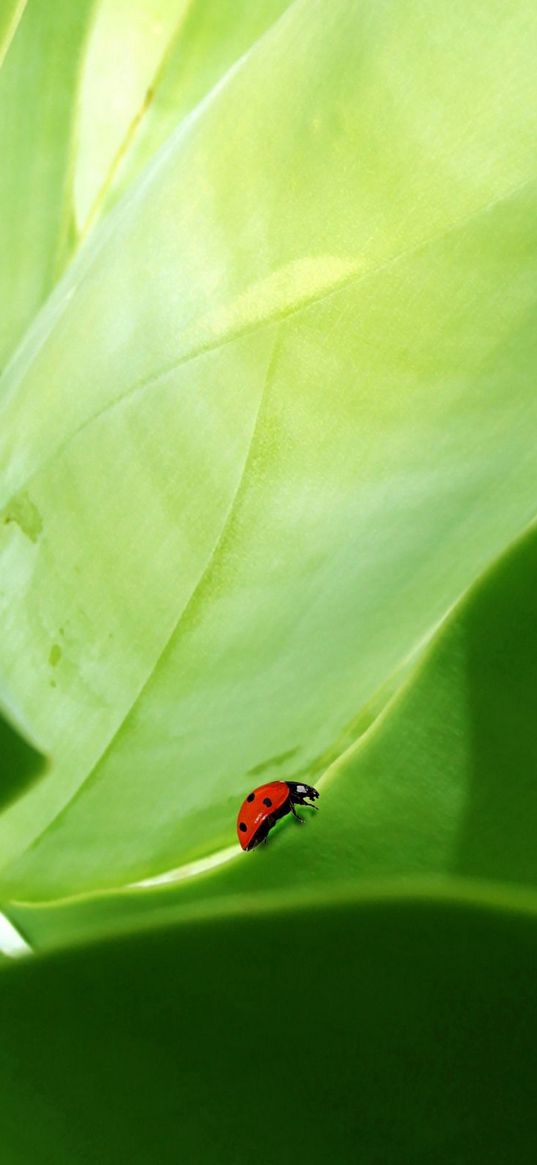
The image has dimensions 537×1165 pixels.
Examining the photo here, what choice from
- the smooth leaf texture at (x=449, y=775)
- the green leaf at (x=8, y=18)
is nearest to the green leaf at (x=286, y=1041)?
the smooth leaf texture at (x=449, y=775)

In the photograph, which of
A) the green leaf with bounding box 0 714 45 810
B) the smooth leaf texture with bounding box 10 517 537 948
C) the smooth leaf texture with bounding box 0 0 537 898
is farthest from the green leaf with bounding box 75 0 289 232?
the smooth leaf texture with bounding box 10 517 537 948

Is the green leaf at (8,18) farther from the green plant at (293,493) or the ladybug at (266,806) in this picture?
the ladybug at (266,806)

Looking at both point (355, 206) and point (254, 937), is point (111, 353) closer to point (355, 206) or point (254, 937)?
point (355, 206)

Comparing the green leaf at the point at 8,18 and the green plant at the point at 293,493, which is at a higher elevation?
the green leaf at the point at 8,18

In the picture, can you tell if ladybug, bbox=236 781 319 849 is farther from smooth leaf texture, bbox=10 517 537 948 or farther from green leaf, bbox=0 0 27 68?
green leaf, bbox=0 0 27 68

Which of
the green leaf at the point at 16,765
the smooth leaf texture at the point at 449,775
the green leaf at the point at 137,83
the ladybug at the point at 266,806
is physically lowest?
the smooth leaf texture at the point at 449,775
